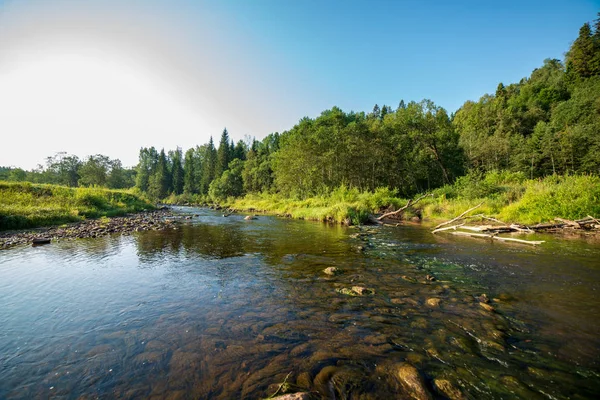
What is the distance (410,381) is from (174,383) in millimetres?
3276

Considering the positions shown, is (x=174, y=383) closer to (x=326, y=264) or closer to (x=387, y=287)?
(x=387, y=287)

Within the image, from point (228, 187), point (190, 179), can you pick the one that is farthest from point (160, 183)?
point (228, 187)

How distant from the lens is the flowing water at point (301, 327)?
3.34 meters

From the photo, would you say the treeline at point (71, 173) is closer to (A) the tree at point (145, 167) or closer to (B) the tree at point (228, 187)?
(A) the tree at point (145, 167)

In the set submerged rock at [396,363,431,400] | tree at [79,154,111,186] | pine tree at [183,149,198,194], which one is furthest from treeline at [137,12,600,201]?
tree at [79,154,111,186]

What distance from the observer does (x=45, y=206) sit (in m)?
20.6

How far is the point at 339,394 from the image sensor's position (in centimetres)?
315

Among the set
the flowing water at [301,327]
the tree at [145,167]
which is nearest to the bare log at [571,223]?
the flowing water at [301,327]

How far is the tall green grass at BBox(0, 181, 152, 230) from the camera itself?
17.1 m

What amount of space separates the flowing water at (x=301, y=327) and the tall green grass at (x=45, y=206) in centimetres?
1166

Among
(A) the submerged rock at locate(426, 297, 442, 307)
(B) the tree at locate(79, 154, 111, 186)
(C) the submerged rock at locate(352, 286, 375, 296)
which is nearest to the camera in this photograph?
(A) the submerged rock at locate(426, 297, 442, 307)

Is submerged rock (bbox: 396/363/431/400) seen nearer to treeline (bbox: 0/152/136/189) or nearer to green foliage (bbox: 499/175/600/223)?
green foliage (bbox: 499/175/600/223)

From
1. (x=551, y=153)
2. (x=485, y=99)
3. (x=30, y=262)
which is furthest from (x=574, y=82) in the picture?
(x=30, y=262)

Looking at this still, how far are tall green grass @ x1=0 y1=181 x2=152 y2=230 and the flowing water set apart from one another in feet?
38.2
